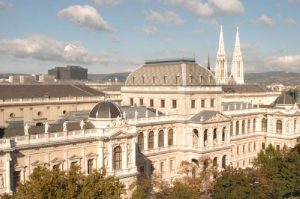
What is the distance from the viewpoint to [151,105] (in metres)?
80.7

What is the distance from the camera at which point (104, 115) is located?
57406 millimetres

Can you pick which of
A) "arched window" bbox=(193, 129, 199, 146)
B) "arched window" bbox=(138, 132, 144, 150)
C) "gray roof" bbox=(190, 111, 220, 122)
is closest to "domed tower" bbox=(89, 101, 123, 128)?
"arched window" bbox=(138, 132, 144, 150)

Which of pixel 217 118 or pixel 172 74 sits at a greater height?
pixel 172 74

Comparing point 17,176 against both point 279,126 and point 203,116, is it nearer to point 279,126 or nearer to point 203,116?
point 203,116

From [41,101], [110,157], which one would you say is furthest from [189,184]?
[41,101]

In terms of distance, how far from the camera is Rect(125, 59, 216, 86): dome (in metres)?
76.7

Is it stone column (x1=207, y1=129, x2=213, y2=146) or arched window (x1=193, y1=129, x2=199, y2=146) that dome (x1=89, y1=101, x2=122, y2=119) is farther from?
stone column (x1=207, y1=129, x2=213, y2=146)

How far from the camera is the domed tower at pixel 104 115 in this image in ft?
187

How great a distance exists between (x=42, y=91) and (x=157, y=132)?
979 inches

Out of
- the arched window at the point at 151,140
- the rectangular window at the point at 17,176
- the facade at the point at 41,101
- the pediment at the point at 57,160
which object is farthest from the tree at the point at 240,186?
the facade at the point at 41,101

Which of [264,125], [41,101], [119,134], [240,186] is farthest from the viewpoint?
[264,125]

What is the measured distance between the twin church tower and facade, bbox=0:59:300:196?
2629 inches

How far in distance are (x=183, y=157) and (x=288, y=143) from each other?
29.9 m

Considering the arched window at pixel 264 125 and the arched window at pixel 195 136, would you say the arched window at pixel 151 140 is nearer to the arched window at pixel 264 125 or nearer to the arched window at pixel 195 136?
the arched window at pixel 195 136
